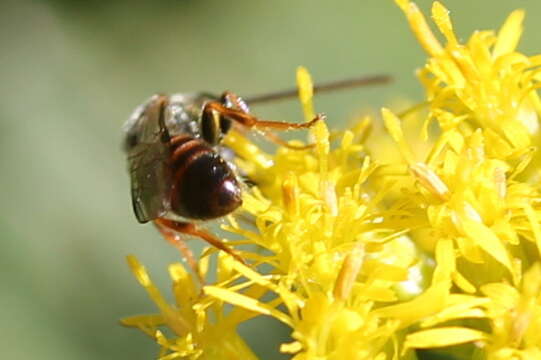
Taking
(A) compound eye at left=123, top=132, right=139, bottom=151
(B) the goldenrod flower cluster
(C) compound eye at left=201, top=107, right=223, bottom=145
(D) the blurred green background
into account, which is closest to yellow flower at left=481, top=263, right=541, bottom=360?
(B) the goldenrod flower cluster

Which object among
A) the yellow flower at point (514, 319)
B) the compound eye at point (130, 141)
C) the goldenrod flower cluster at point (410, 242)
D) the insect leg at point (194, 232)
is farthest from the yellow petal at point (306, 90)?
the yellow flower at point (514, 319)

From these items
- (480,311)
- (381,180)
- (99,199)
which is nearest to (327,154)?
(381,180)

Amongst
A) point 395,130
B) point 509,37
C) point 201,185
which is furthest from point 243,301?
point 509,37

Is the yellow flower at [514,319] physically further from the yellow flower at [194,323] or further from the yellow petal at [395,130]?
the yellow flower at [194,323]

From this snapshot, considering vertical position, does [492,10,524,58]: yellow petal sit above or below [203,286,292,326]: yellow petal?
above

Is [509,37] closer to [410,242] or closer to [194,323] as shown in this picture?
[410,242]

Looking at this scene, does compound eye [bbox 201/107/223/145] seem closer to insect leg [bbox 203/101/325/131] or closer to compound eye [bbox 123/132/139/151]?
insect leg [bbox 203/101/325/131]
